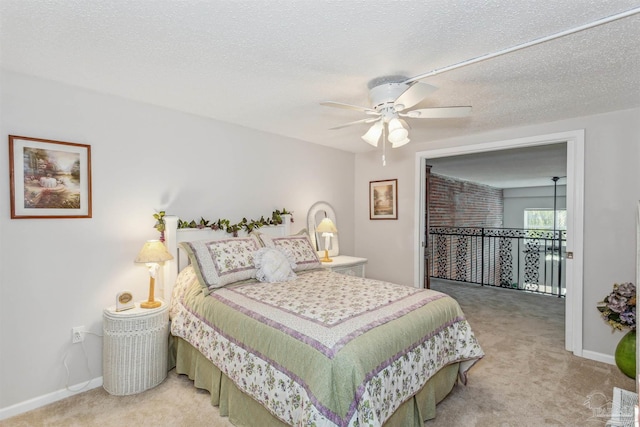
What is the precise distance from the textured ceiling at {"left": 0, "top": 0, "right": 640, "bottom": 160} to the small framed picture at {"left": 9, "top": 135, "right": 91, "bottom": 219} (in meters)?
0.50

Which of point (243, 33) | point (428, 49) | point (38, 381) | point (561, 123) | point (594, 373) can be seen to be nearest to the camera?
point (243, 33)

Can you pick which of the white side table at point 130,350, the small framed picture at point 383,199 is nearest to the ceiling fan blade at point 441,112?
the small framed picture at point 383,199

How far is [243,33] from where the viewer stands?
164cm

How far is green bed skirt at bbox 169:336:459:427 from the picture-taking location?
5.99 feet

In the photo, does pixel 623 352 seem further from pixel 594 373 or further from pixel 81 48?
pixel 81 48

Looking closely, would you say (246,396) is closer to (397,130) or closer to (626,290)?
(397,130)

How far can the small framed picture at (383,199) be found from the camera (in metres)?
4.40

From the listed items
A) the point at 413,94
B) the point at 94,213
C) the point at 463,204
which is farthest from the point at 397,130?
the point at 463,204

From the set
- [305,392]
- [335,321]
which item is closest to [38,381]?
[305,392]

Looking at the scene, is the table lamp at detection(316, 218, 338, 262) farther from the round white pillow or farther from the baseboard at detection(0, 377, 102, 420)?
the baseboard at detection(0, 377, 102, 420)

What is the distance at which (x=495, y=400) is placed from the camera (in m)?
2.27

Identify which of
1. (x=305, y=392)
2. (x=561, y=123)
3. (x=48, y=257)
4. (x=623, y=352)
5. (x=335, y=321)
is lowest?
(x=623, y=352)

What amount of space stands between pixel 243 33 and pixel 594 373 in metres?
3.72

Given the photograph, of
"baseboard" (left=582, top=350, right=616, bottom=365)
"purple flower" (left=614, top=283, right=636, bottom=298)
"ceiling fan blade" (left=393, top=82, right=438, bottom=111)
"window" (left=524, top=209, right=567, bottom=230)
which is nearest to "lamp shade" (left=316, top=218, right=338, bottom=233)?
"ceiling fan blade" (left=393, top=82, right=438, bottom=111)
